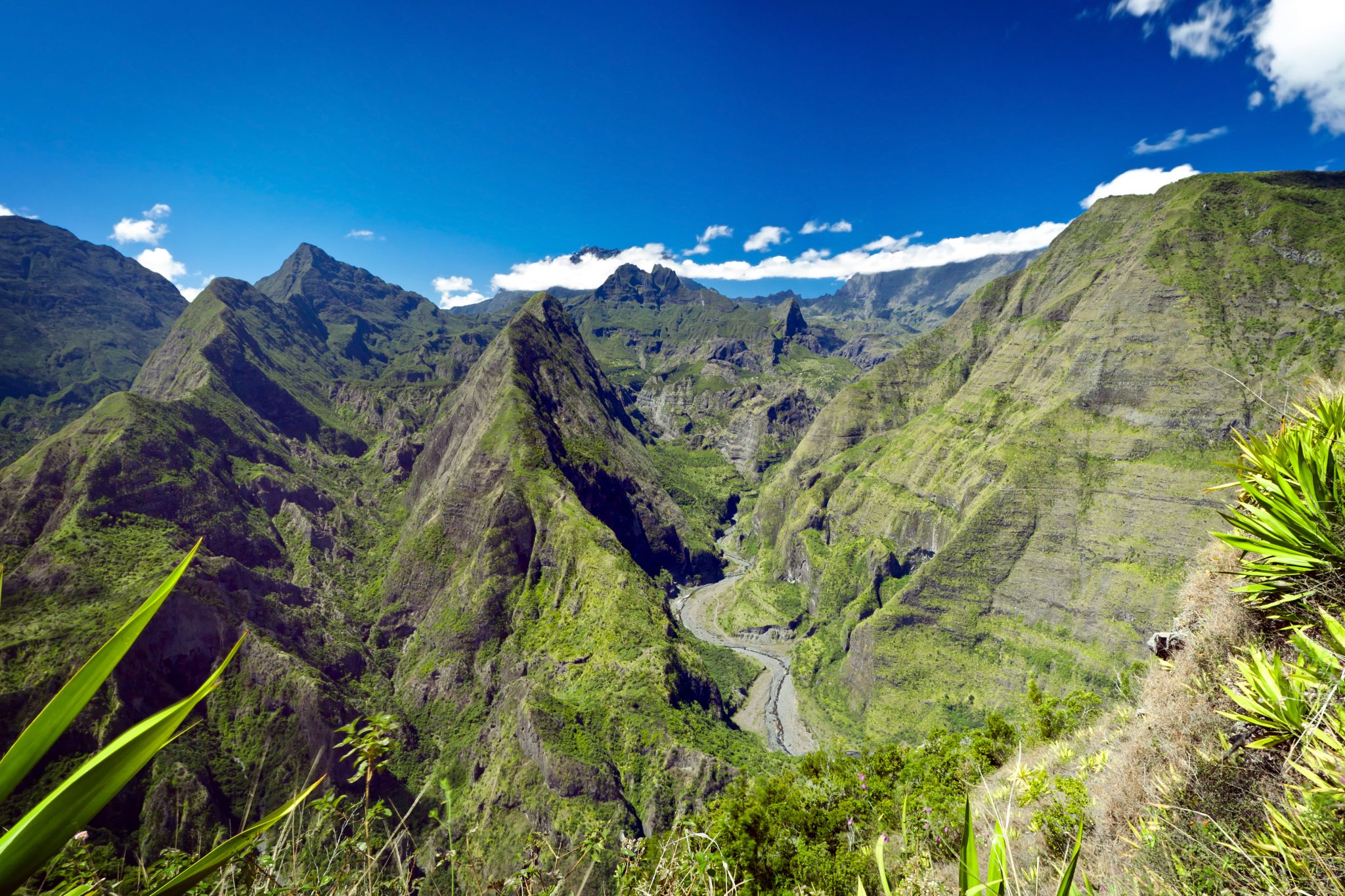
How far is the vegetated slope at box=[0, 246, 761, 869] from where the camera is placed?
63.4 metres

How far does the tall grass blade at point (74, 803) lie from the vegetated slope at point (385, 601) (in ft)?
89.8

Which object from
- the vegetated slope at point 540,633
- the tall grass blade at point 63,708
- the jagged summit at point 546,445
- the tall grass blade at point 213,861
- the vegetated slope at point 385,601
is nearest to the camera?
the tall grass blade at point 63,708

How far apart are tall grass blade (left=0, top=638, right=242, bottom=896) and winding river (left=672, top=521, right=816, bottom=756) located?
99.6 metres

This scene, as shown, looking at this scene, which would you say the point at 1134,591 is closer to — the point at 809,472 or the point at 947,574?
the point at 947,574

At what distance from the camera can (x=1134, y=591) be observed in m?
73.4

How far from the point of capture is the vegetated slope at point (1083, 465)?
3012 inches

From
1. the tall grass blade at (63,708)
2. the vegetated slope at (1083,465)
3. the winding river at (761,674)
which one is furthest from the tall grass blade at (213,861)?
the winding river at (761,674)

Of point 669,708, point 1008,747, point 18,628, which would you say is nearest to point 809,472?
point 669,708

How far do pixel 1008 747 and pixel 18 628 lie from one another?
A: 9406 cm

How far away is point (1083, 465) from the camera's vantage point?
281ft

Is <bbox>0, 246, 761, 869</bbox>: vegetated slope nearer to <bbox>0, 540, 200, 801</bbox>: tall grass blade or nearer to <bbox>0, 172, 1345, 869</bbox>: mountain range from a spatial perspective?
<bbox>0, 172, 1345, 869</bbox>: mountain range

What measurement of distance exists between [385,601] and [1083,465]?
13449 centimetres

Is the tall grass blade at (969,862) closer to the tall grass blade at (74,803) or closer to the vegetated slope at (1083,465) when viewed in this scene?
the tall grass blade at (74,803)

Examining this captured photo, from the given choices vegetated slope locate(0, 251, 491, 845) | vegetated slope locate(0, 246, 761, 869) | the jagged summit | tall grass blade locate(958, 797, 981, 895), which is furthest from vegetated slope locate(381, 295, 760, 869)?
tall grass blade locate(958, 797, 981, 895)
